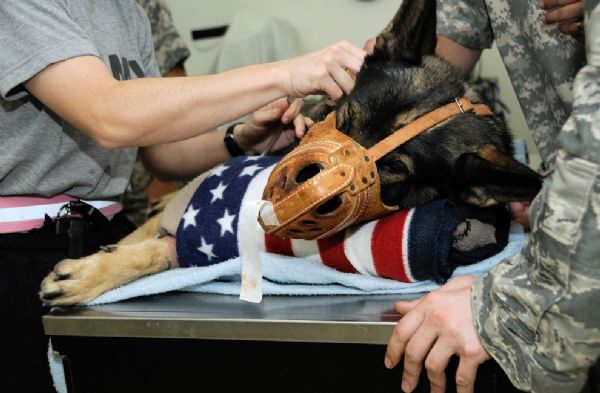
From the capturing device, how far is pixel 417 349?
2.93 feet

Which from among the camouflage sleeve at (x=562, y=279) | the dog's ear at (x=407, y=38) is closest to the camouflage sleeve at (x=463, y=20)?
A: the dog's ear at (x=407, y=38)

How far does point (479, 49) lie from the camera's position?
1.88 metres

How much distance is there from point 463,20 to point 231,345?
1231mm

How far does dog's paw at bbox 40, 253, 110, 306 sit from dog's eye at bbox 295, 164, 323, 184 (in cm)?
47

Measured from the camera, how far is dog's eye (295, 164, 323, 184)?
1.09 meters

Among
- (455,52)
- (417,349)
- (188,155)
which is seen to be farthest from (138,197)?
(417,349)

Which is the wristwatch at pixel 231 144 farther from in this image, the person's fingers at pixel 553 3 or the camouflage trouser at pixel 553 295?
the camouflage trouser at pixel 553 295

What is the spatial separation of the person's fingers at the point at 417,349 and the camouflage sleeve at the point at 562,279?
83 mm

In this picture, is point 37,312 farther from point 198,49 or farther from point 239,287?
point 198,49

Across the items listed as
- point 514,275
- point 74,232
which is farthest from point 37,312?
point 514,275

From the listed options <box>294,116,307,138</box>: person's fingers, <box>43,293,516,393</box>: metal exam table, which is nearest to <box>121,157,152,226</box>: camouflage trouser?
<box>294,116,307,138</box>: person's fingers

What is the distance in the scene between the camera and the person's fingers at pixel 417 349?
0.89 metres

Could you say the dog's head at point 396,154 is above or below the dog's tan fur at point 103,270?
above

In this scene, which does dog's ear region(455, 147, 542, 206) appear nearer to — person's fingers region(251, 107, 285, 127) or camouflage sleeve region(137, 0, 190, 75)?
person's fingers region(251, 107, 285, 127)
